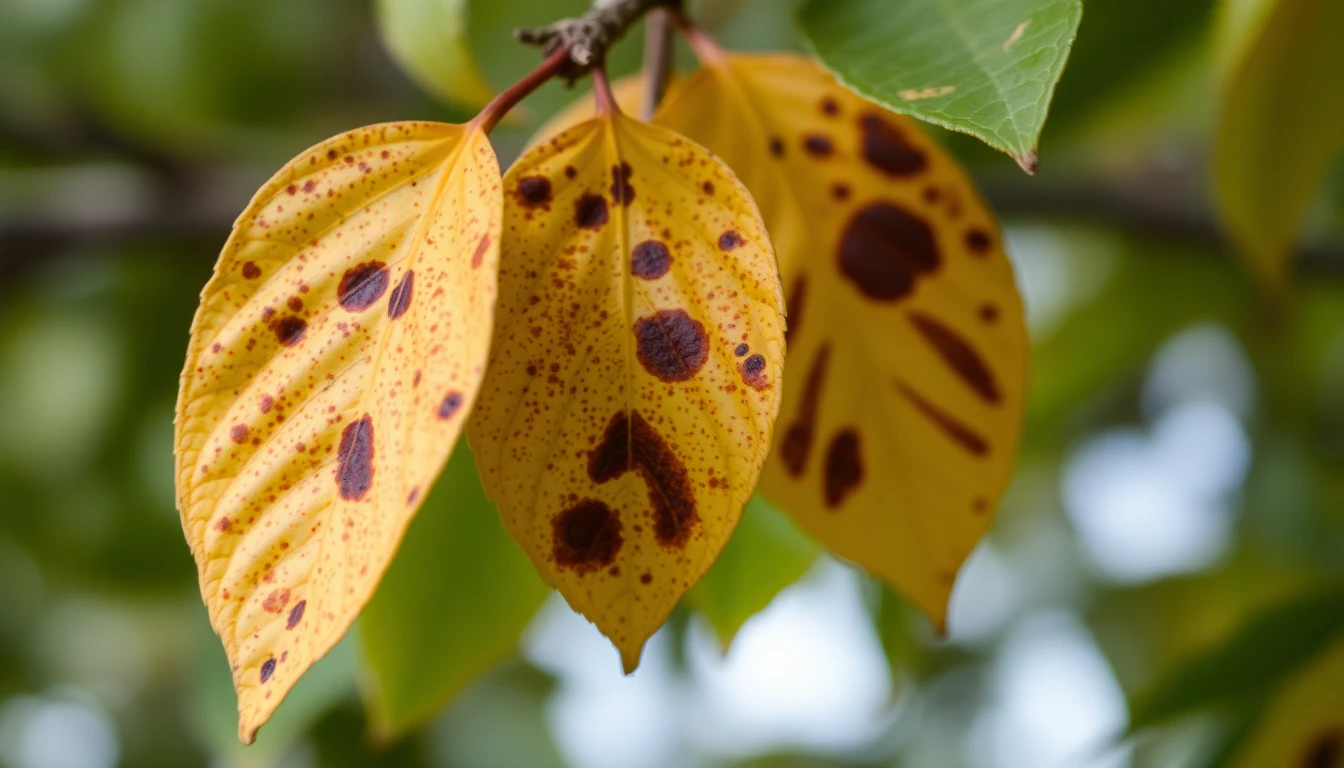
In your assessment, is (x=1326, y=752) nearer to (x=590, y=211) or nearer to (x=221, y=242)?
(x=590, y=211)

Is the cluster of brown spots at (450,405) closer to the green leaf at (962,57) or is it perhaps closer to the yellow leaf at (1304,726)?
the green leaf at (962,57)

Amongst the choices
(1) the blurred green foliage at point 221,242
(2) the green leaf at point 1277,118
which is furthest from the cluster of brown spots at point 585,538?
(1) the blurred green foliage at point 221,242

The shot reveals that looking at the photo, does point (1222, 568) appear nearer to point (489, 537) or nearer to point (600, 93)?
point (489, 537)

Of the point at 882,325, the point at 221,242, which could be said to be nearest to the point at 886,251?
the point at 882,325

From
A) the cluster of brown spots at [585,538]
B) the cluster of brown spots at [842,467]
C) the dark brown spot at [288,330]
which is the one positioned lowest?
the cluster of brown spots at [842,467]

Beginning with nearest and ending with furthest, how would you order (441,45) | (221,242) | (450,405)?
(450,405)
(441,45)
(221,242)

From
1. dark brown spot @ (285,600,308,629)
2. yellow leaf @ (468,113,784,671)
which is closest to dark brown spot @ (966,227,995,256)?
yellow leaf @ (468,113,784,671)
